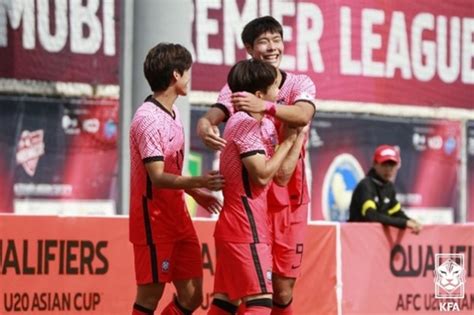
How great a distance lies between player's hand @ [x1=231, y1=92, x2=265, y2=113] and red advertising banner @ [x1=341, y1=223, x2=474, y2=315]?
4666 millimetres

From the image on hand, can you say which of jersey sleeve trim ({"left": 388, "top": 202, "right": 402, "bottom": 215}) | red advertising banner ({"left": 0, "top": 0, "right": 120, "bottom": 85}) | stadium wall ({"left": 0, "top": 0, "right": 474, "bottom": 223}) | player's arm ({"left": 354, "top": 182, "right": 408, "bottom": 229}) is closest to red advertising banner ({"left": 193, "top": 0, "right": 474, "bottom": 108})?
stadium wall ({"left": 0, "top": 0, "right": 474, "bottom": 223})

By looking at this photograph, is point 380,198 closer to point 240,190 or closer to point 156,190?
point 156,190

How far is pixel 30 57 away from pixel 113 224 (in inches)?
107

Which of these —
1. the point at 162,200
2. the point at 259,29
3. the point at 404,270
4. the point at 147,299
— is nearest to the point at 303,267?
the point at 404,270

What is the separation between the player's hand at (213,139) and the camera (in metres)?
8.69

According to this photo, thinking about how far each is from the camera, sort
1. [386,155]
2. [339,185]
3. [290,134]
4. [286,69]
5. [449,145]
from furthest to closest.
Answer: [449,145]
[339,185]
[286,69]
[386,155]
[290,134]

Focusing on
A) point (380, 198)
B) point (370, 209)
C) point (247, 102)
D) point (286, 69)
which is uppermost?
point (286, 69)

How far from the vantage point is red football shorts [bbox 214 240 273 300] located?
8547mm

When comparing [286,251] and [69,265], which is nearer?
[286,251]

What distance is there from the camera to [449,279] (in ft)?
44.5

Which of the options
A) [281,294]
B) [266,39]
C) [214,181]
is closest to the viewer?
[214,181]

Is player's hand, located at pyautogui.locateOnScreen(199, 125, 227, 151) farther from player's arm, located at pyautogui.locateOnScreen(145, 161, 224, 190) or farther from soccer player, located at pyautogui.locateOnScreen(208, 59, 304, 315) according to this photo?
player's arm, located at pyautogui.locateOnScreen(145, 161, 224, 190)

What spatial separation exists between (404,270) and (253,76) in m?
5.18

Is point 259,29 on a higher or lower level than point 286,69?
lower
